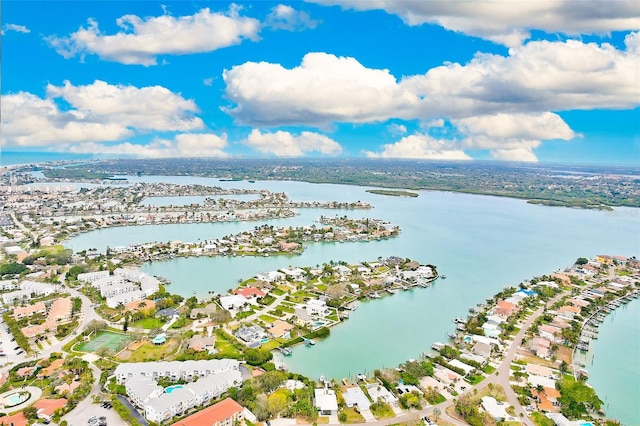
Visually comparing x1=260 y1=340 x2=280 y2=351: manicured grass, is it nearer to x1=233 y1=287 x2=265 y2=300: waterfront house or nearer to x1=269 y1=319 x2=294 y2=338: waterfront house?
x1=269 y1=319 x2=294 y2=338: waterfront house

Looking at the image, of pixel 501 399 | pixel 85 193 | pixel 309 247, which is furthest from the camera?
pixel 85 193

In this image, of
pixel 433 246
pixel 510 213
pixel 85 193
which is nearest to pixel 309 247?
pixel 433 246

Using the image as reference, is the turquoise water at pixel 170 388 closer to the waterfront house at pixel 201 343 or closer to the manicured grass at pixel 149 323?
the waterfront house at pixel 201 343

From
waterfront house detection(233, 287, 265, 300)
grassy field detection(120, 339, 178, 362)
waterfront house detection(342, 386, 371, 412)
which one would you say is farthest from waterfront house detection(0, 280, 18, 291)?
waterfront house detection(342, 386, 371, 412)

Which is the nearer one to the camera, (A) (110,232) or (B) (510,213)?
(A) (110,232)

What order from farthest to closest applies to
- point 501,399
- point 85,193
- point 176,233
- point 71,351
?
point 85,193, point 176,233, point 71,351, point 501,399

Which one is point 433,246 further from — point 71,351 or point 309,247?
point 71,351

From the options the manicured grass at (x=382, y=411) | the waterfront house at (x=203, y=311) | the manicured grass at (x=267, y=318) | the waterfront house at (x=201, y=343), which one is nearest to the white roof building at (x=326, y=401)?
the manicured grass at (x=382, y=411)
